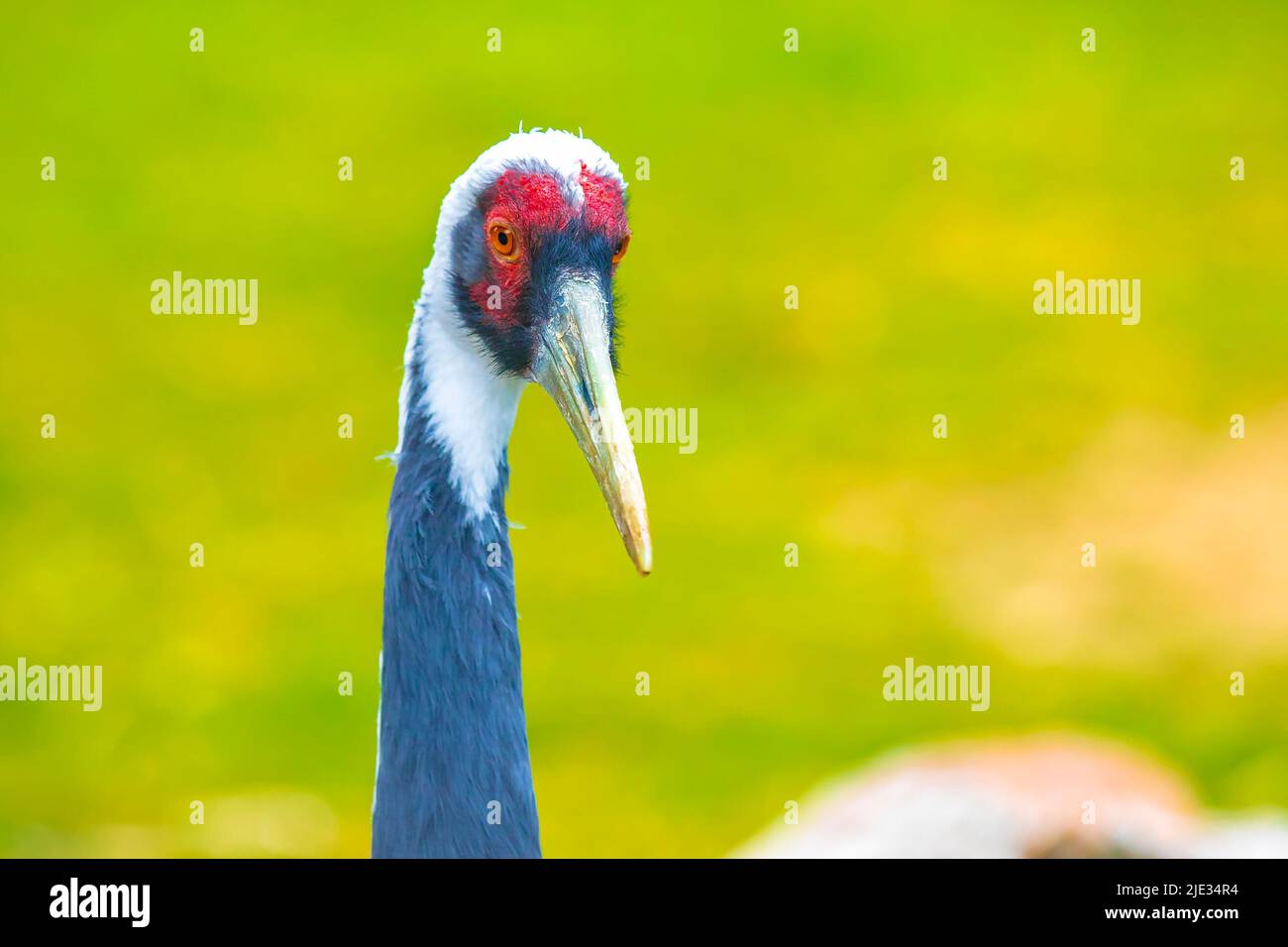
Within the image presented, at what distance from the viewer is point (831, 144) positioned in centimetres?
1499

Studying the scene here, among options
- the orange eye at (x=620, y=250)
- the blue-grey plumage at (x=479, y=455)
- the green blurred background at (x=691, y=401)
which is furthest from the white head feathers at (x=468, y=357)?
the green blurred background at (x=691, y=401)

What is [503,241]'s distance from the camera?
4.58m

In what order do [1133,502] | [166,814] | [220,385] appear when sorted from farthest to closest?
[220,385] < [1133,502] < [166,814]

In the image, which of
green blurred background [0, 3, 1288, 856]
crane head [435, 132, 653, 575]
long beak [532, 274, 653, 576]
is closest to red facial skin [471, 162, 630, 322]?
crane head [435, 132, 653, 575]

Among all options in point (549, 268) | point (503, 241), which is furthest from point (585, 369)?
point (503, 241)

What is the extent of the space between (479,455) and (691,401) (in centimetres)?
747

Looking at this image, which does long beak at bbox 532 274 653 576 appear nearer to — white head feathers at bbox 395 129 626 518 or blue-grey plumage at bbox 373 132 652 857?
blue-grey plumage at bbox 373 132 652 857

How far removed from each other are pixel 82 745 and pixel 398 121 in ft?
21.9

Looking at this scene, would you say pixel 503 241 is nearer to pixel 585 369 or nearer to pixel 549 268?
pixel 549 268

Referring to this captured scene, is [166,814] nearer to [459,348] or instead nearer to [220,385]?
[220,385]

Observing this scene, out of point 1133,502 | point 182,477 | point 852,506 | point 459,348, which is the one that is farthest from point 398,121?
point 459,348

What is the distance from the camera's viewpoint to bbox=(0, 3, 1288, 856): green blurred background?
9.62m

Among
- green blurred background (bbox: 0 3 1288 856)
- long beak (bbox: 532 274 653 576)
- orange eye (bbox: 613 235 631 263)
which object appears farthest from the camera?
green blurred background (bbox: 0 3 1288 856)
